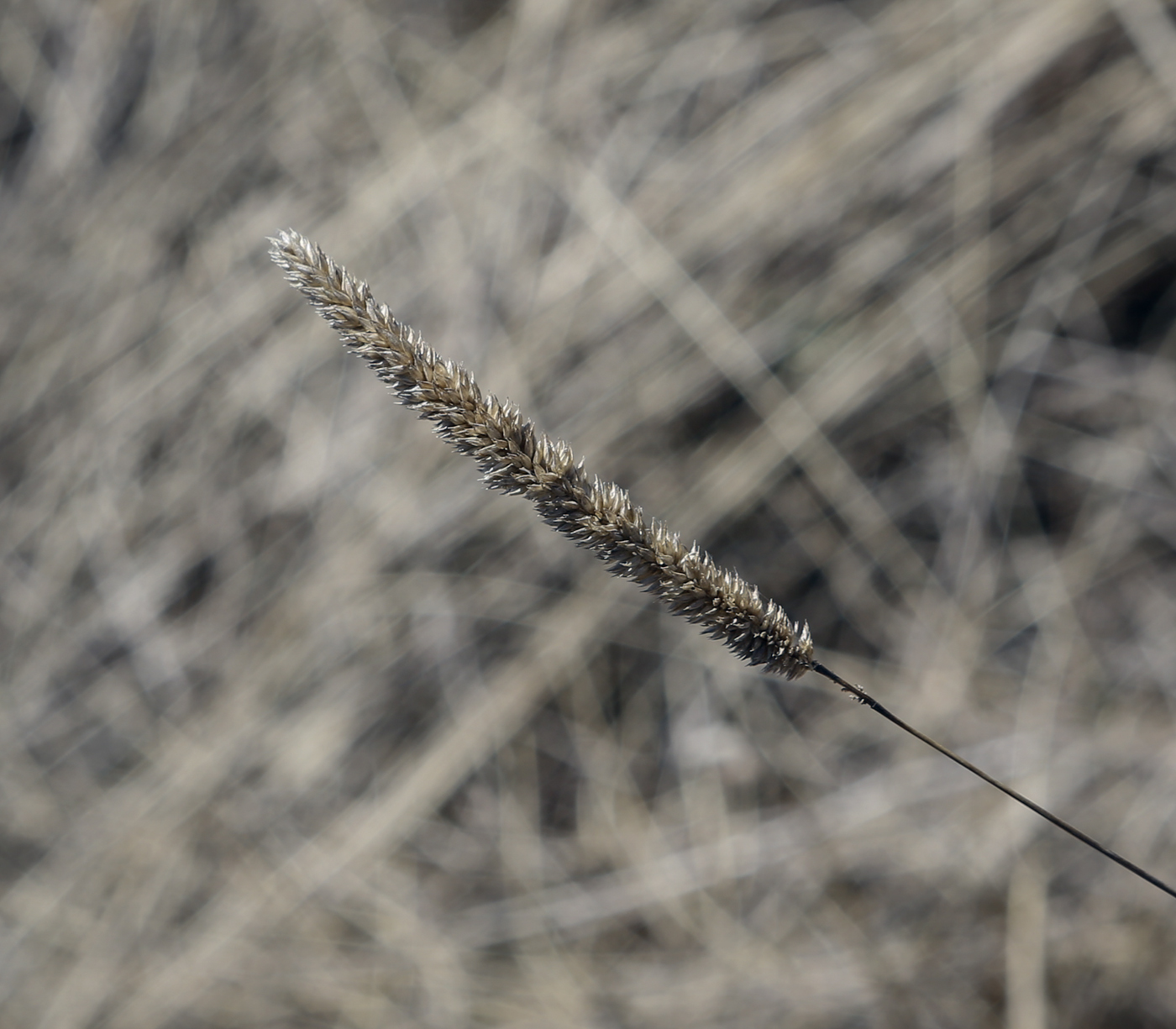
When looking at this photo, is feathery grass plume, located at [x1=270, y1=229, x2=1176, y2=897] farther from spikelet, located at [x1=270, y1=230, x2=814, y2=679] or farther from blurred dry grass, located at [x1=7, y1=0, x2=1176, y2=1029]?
blurred dry grass, located at [x1=7, y1=0, x2=1176, y2=1029]

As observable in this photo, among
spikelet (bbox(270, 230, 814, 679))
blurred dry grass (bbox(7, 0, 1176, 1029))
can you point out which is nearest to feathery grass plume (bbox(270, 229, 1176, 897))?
spikelet (bbox(270, 230, 814, 679))

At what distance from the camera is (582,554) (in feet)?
4.45

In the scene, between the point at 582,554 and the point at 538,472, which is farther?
the point at 582,554

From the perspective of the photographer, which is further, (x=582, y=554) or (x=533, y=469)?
(x=582, y=554)

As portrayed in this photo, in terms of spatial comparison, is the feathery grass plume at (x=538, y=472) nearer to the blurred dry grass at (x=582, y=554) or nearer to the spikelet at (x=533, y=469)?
the spikelet at (x=533, y=469)

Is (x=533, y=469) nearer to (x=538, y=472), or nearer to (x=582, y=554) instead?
(x=538, y=472)

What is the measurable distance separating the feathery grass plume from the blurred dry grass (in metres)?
0.87

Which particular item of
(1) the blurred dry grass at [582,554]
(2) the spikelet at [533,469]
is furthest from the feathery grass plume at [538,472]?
(1) the blurred dry grass at [582,554]

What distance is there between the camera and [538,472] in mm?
419

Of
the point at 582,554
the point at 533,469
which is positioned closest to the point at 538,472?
the point at 533,469

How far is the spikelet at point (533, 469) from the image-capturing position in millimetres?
396

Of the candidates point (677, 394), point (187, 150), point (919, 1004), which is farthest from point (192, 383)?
point (919, 1004)

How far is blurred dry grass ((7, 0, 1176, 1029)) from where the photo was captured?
3.99 ft

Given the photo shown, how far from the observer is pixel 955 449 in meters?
1.29
